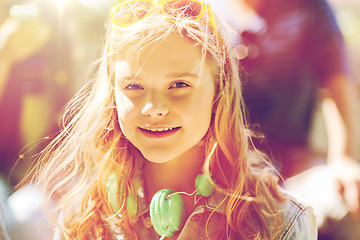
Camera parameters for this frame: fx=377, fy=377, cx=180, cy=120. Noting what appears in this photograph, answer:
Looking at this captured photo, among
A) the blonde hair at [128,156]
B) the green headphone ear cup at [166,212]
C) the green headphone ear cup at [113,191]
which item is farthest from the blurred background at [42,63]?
the green headphone ear cup at [166,212]

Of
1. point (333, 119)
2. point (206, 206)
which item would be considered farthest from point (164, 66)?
point (333, 119)

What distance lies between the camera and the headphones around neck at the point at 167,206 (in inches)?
39.6

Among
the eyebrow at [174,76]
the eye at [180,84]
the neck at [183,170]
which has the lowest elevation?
the neck at [183,170]

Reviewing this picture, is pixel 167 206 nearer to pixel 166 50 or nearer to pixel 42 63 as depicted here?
pixel 166 50

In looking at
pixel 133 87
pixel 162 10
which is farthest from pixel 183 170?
pixel 162 10

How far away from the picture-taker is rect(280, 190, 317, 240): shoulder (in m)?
1.08

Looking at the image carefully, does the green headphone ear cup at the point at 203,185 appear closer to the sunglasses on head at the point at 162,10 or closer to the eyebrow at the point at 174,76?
the eyebrow at the point at 174,76

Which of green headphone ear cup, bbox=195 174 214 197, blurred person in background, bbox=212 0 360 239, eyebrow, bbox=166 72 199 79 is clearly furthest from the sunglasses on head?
blurred person in background, bbox=212 0 360 239

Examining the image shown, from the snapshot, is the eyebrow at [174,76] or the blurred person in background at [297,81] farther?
the blurred person in background at [297,81]

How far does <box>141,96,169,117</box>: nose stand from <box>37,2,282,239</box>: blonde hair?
0.15 m

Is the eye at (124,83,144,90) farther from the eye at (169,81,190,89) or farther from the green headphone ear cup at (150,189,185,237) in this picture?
the green headphone ear cup at (150,189,185,237)

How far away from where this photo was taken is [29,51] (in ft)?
5.74

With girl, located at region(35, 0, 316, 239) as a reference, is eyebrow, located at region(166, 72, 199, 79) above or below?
above

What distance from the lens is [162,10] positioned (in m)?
1.03
